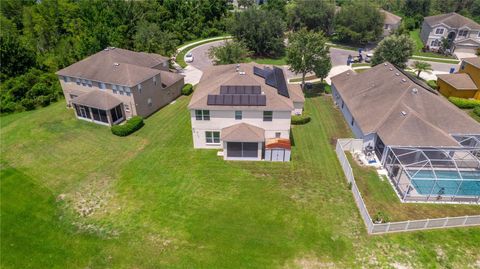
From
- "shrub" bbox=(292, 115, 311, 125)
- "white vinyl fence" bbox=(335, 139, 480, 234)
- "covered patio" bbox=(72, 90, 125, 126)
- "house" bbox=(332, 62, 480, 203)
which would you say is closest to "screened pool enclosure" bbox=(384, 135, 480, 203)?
"house" bbox=(332, 62, 480, 203)

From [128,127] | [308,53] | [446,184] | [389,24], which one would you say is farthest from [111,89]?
[389,24]

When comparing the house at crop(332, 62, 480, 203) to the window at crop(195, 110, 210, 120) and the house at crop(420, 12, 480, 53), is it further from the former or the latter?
the house at crop(420, 12, 480, 53)

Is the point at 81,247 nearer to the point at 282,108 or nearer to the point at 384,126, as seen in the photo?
the point at 282,108

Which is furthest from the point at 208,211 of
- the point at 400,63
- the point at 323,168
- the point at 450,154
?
the point at 400,63

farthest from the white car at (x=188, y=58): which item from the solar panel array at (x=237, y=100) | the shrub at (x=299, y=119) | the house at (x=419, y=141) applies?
the house at (x=419, y=141)

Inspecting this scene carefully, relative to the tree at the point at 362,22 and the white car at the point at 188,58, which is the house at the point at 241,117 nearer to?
the white car at the point at 188,58
